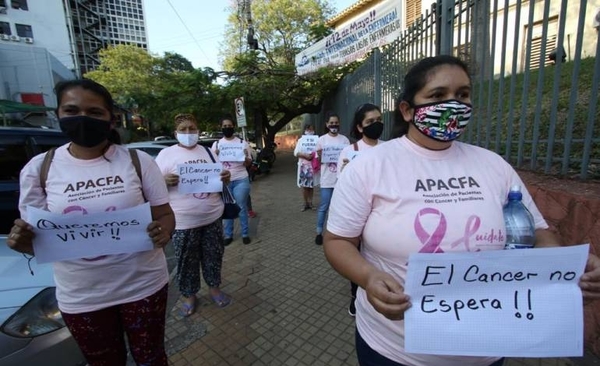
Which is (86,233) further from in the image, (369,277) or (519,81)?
(519,81)

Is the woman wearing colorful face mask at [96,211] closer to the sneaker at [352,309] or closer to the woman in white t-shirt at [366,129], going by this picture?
the sneaker at [352,309]

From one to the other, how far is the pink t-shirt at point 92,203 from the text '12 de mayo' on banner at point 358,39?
5.33 metres

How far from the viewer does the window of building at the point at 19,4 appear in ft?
97.8

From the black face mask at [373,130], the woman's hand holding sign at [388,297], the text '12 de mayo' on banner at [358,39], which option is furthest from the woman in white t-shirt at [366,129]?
the text '12 de mayo' on banner at [358,39]

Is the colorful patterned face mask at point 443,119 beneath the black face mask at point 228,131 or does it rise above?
beneath

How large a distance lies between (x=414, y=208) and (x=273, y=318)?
230cm

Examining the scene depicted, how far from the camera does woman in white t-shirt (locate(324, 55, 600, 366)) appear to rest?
114cm

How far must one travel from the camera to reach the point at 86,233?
1.62 meters

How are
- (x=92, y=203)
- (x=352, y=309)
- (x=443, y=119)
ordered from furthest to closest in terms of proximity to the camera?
(x=352, y=309), (x=92, y=203), (x=443, y=119)

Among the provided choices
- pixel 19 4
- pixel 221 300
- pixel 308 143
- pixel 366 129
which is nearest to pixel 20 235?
pixel 221 300

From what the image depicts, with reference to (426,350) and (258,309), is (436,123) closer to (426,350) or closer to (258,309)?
(426,350)

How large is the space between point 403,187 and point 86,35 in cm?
6149

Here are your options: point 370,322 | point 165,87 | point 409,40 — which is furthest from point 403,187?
point 165,87

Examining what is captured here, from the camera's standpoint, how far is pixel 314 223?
592 centimetres
